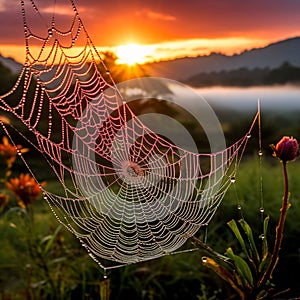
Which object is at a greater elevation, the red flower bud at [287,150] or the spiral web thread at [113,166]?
the spiral web thread at [113,166]

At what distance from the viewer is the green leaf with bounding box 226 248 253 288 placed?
1.03 metres

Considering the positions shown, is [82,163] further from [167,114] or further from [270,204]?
[167,114]

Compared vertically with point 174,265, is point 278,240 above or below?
below

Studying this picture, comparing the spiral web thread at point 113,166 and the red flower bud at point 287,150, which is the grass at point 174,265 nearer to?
the spiral web thread at point 113,166

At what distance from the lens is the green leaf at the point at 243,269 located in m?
1.03

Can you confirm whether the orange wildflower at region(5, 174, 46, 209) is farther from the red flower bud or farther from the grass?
the red flower bud

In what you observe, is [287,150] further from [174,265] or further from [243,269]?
[174,265]

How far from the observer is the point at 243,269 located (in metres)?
1.04

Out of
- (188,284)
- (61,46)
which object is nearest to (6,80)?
(188,284)

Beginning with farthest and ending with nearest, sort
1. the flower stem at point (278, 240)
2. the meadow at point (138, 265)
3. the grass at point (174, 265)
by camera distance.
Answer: the grass at point (174, 265), the meadow at point (138, 265), the flower stem at point (278, 240)

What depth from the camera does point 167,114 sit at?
5746 mm

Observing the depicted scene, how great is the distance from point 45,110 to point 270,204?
1.96m

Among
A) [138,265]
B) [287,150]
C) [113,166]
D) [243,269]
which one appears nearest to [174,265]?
[138,265]

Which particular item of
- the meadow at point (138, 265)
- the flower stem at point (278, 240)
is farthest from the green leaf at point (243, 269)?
the meadow at point (138, 265)
